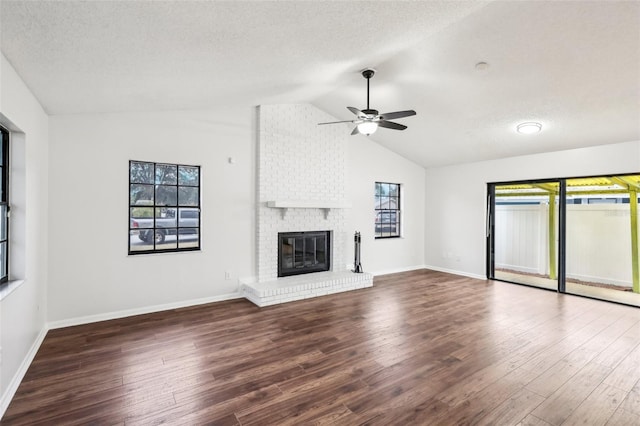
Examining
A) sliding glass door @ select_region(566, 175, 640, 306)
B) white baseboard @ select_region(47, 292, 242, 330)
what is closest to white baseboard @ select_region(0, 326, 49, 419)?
white baseboard @ select_region(47, 292, 242, 330)

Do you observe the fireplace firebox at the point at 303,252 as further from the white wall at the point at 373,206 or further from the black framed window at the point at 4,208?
the black framed window at the point at 4,208

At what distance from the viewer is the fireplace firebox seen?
5.59m

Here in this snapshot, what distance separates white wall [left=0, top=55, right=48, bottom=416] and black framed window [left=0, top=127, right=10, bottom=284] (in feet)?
0.19

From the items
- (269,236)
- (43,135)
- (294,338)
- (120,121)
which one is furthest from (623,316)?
(43,135)

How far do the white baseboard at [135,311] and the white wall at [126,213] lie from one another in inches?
0.5

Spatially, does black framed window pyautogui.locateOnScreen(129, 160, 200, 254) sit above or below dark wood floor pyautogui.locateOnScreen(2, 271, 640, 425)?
above

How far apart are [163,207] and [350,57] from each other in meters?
3.20

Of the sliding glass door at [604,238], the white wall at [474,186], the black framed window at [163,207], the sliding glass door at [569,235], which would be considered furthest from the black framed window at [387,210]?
the black framed window at [163,207]

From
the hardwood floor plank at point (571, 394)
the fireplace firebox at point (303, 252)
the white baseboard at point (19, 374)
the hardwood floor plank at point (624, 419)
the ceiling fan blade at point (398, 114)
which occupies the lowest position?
the hardwood floor plank at point (624, 419)

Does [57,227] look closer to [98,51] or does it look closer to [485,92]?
[98,51]

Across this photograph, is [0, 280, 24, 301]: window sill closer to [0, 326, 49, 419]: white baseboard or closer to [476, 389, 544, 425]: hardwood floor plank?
[0, 326, 49, 419]: white baseboard

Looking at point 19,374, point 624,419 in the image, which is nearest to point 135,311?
point 19,374

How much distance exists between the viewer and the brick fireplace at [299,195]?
523cm

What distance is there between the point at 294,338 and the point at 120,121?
139 inches
